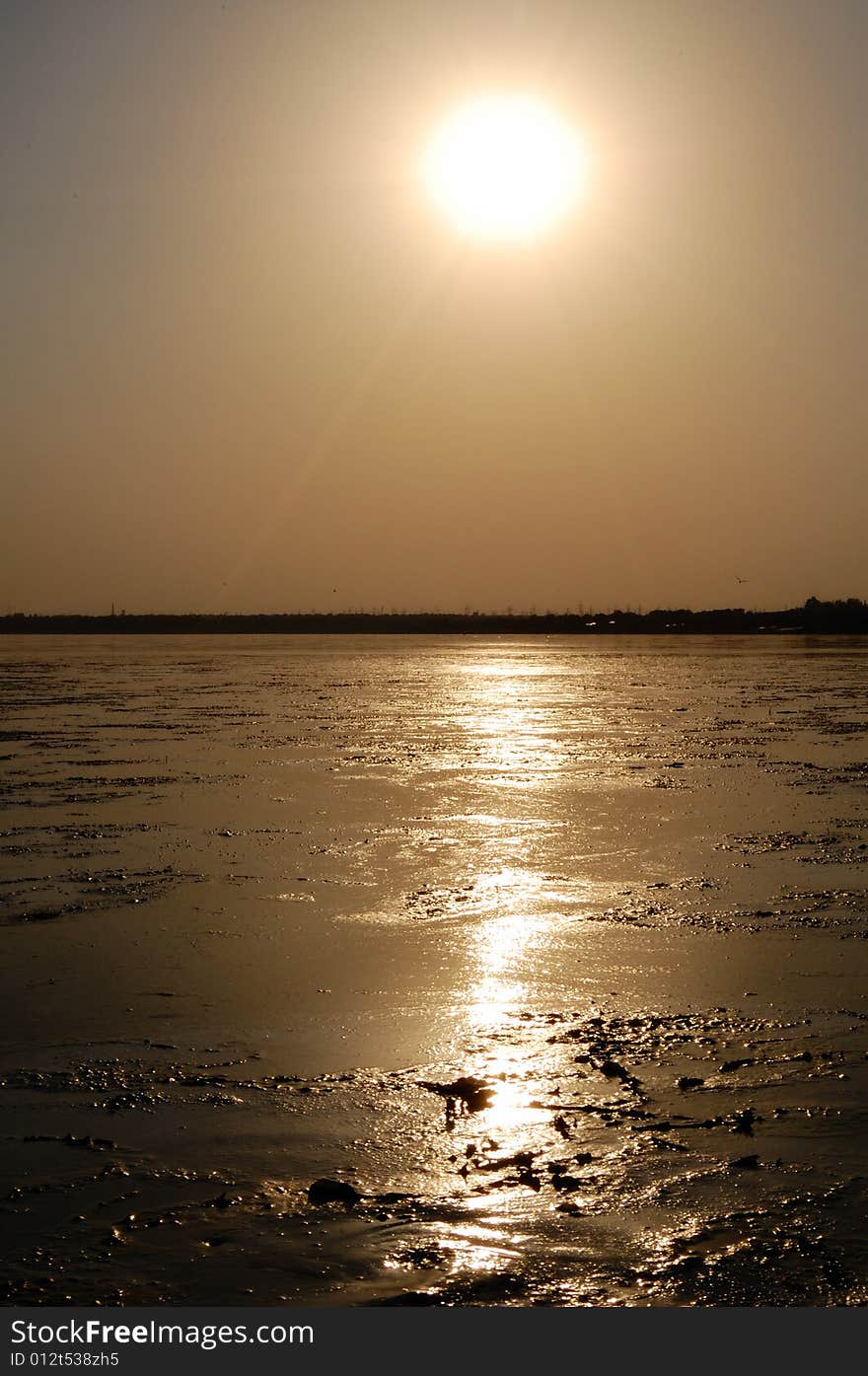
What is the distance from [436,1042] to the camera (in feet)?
24.1

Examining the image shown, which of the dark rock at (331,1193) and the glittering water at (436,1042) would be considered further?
the dark rock at (331,1193)

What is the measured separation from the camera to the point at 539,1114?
20.4ft

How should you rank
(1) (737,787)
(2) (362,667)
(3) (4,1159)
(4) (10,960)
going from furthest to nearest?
(2) (362,667) → (1) (737,787) → (4) (10,960) → (3) (4,1159)

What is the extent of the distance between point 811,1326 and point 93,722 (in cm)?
2627

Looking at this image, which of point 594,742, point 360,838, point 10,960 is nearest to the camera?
point 10,960

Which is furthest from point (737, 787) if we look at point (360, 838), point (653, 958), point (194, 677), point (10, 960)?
point (194, 677)

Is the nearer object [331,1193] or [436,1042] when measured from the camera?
[331,1193]

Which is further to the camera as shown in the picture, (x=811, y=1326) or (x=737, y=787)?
(x=737, y=787)

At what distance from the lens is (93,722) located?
95.3 feet

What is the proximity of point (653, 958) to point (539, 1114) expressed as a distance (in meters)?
3.18

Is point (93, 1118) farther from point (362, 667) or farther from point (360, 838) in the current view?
point (362, 667)

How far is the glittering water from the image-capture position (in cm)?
500

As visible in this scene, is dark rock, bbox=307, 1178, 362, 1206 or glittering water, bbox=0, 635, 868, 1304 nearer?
glittering water, bbox=0, 635, 868, 1304

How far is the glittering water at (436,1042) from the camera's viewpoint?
5.00 metres
